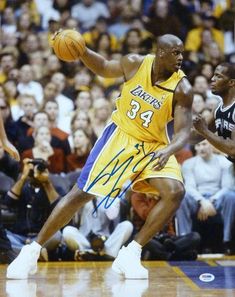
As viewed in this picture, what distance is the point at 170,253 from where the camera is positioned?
31.3 ft

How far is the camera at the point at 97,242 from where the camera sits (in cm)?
930

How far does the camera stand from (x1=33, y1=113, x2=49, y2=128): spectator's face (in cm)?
1073

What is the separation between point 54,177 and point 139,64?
304 cm

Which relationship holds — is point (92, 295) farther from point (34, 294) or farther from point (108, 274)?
point (108, 274)

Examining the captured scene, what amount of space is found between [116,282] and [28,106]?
487cm

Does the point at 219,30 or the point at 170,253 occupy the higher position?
the point at 219,30

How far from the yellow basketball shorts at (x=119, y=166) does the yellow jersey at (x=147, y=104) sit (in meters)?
0.09

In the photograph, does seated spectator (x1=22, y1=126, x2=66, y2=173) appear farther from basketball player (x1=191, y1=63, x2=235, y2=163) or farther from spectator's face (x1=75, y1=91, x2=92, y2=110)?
basketball player (x1=191, y1=63, x2=235, y2=163)

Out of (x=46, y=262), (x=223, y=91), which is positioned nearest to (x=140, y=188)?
(x=223, y=91)

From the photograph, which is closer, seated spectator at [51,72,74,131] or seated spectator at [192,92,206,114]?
seated spectator at [192,92,206,114]

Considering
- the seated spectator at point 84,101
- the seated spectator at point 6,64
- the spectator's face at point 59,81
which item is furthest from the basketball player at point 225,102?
the seated spectator at point 6,64

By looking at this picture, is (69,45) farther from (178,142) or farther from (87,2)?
(87,2)

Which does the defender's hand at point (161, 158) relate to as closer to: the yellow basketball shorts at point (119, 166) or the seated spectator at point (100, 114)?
the yellow basketball shorts at point (119, 166)

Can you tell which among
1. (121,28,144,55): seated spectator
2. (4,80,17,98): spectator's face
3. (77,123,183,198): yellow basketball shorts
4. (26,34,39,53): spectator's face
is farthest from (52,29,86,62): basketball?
(121,28,144,55): seated spectator
